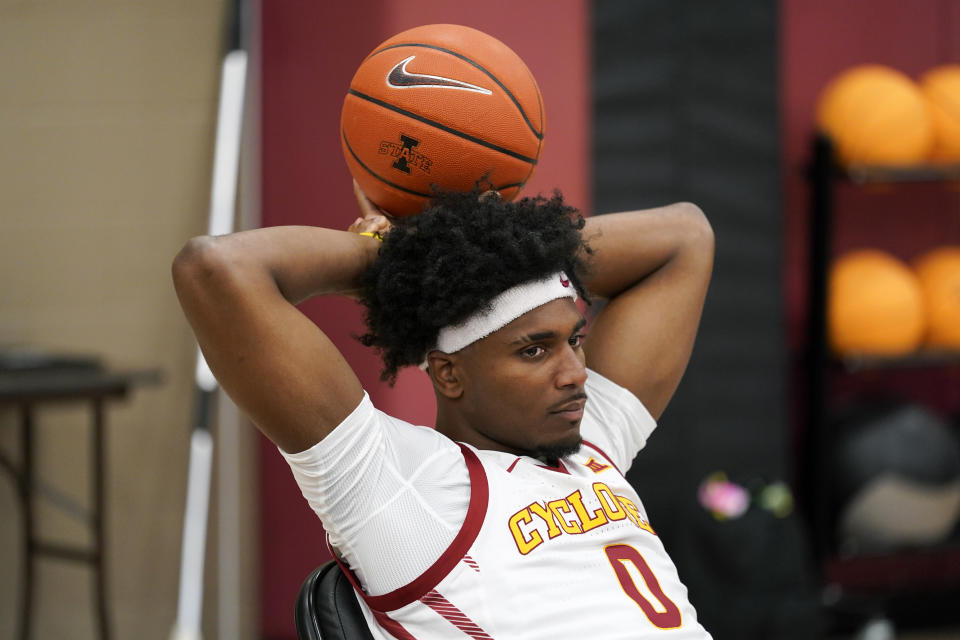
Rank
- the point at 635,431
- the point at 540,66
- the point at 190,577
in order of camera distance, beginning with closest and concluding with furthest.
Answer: the point at 635,431, the point at 190,577, the point at 540,66

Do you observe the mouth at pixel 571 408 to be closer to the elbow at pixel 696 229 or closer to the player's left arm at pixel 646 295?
the player's left arm at pixel 646 295

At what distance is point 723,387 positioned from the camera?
3061mm

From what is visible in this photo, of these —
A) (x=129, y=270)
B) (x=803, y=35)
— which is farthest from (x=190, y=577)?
(x=803, y=35)

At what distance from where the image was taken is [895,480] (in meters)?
2.99

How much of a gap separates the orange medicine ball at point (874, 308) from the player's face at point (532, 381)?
219 cm

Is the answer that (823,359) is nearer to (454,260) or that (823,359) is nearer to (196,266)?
(454,260)

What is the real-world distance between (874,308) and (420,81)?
229cm

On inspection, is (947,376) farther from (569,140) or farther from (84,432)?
(84,432)

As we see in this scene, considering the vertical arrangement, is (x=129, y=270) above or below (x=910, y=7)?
below

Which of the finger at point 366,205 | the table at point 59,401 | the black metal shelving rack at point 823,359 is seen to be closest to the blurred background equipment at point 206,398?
the table at point 59,401

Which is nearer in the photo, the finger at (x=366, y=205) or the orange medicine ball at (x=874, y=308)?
the finger at (x=366, y=205)

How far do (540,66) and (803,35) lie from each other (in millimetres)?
1258

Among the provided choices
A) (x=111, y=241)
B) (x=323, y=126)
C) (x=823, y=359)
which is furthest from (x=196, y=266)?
(x=823, y=359)

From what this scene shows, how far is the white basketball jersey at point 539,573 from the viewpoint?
1073mm
